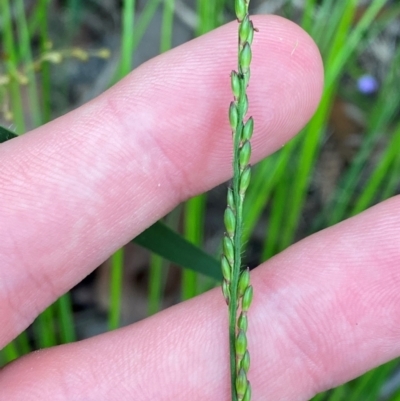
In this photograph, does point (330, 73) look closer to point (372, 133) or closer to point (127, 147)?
point (372, 133)

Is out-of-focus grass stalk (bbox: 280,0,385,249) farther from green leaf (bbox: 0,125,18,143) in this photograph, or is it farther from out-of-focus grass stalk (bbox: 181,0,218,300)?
green leaf (bbox: 0,125,18,143)

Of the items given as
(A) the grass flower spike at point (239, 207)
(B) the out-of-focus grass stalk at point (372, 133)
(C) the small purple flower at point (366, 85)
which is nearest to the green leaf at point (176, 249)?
(A) the grass flower spike at point (239, 207)

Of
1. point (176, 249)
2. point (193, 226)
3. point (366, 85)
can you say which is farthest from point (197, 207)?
point (366, 85)

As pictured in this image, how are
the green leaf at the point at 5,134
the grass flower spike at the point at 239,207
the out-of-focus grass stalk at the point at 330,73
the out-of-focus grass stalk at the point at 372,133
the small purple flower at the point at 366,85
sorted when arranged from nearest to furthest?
the grass flower spike at the point at 239,207 < the green leaf at the point at 5,134 < the out-of-focus grass stalk at the point at 330,73 < the out-of-focus grass stalk at the point at 372,133 < the small purple flower at the point at 366,85

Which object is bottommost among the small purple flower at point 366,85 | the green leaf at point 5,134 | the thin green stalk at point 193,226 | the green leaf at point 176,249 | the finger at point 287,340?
the finger at point 287,340

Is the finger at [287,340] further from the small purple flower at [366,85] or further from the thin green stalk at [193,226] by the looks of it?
the small purple flower at [366,85]

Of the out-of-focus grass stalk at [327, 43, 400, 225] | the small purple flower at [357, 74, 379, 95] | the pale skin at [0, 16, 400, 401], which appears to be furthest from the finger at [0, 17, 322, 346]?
the small purple flower at [357, 74, 379, 95]
